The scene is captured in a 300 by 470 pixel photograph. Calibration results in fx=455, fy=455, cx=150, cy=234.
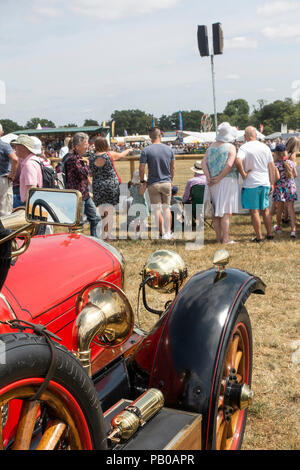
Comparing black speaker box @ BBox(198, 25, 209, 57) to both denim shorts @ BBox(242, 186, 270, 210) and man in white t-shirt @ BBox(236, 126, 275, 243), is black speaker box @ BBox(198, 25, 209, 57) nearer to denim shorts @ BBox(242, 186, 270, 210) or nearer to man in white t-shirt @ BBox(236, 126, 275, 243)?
man in white t-shirt @ BBox(236, 126, 275, 243)

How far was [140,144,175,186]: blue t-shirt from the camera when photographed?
6.59m

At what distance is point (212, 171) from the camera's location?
247 inches

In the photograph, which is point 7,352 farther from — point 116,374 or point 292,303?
point 292,303

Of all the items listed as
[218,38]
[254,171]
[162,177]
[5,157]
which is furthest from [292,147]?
[5,157]

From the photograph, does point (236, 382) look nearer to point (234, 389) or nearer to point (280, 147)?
point (234, 389)

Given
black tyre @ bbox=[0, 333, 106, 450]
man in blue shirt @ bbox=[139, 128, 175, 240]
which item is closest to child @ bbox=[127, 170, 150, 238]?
man in blue shirt @ bbox=[139, 128, 175, 240]

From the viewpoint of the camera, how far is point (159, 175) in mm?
6680

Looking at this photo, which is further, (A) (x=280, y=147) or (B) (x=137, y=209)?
(B) (x=137, y=209)

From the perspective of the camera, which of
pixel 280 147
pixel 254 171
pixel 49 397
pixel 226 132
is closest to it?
pixel 49 397

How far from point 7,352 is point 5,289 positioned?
2.11 feet

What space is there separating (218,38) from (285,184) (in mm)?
3965

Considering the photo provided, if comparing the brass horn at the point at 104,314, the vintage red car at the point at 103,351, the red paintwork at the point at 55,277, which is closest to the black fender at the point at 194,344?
the vintage red car at the point at 103,351

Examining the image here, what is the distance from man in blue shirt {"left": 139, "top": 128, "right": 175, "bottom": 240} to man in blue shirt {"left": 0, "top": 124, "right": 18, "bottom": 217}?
6.23ft

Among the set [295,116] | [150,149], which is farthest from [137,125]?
[150,149]
